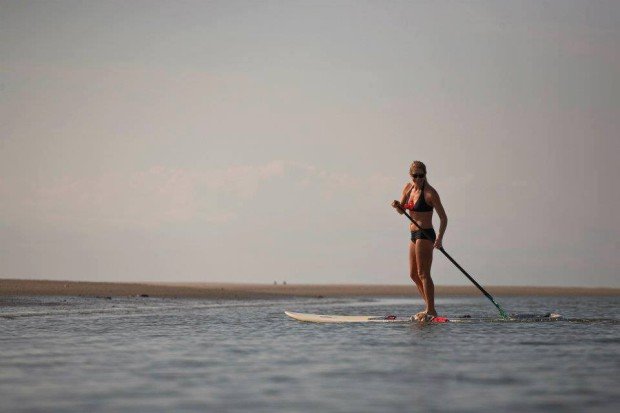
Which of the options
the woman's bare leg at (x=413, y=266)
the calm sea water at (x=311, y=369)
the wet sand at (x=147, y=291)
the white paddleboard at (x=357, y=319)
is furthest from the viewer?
the wet sand at (x=147, y=291)

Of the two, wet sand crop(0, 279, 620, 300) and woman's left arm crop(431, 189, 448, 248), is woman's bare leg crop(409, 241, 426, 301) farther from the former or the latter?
wet sand crop(0, 279, 620, 300)

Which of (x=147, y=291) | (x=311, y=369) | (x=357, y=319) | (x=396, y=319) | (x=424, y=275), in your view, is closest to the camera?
(x=311, y=369)

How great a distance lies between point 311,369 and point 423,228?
24.9 feet

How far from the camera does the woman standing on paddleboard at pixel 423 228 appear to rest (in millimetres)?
15258

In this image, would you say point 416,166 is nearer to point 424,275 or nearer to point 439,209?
point 439,209

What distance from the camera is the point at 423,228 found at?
1532cm

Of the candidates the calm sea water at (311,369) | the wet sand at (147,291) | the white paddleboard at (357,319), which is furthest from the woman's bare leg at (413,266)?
the wet sand at (147,291)

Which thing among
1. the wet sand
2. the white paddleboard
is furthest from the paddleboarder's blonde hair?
the wet sand

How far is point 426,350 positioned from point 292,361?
6.45ft

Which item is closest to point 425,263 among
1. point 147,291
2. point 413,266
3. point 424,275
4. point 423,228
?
point 424,275

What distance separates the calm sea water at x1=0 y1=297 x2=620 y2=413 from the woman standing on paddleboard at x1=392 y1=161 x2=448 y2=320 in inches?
64.0

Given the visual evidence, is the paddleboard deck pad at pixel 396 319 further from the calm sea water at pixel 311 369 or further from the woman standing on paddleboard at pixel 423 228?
the calm sea water at pixel 311 369

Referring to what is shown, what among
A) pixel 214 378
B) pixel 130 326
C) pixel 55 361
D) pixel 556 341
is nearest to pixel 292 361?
pixel 214 378

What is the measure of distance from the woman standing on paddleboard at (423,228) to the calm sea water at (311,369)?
1625 mm
